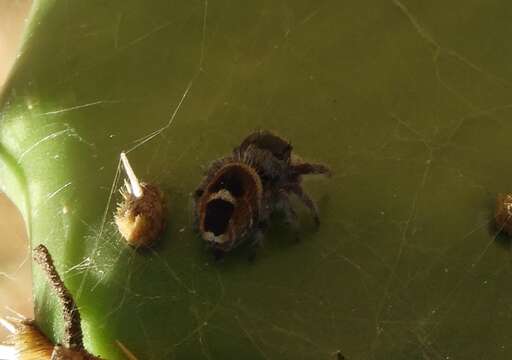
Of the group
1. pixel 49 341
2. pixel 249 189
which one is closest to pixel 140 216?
pixel 249 189

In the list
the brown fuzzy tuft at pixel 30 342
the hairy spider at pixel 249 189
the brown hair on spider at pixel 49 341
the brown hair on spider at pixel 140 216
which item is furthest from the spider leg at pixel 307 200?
the brown fuzzy tuft at pixel 30 342

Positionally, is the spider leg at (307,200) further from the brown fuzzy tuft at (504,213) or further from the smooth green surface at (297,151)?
the brown fuzzy tuft at (504,213)

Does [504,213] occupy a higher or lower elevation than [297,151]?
lower

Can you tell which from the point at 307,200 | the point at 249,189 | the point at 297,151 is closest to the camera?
the point at 249,189

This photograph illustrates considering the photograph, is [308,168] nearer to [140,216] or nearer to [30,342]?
[140,216]

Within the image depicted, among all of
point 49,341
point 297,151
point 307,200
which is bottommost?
point 49,341

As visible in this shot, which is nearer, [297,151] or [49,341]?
[49,341]

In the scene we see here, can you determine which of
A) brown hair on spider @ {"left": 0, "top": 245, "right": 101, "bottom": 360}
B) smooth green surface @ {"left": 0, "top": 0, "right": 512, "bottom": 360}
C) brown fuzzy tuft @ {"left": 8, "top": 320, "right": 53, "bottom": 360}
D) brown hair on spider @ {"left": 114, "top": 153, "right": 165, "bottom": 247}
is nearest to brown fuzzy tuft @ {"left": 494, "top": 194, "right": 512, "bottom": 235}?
smooth green surface @ {"left": 0, "top": 0, "right": 512, "bottom": 360}
